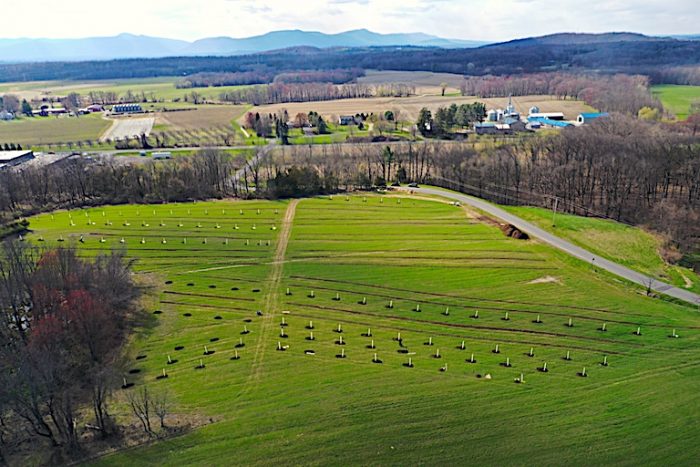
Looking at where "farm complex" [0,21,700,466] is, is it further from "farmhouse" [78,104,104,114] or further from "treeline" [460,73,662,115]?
"farmhouse" [78,104,104,114]

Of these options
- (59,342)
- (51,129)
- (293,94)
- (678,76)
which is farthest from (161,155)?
(678,76)

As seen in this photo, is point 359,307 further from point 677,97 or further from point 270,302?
point 677,97

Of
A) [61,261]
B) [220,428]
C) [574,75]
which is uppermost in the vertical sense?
[574,75]

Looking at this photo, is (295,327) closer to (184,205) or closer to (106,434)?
(106,434)

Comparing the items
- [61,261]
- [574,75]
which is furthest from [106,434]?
[574,75]

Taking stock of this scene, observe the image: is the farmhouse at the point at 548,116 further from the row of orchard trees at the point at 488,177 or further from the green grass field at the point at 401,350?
the green grass field at the point at 401,350

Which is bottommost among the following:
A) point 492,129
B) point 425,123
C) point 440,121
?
point 492,129

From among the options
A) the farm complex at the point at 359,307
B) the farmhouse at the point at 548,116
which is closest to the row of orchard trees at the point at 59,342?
the farm complex at the point at 359,307

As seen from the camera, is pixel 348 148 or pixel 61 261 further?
pixel 348 148
